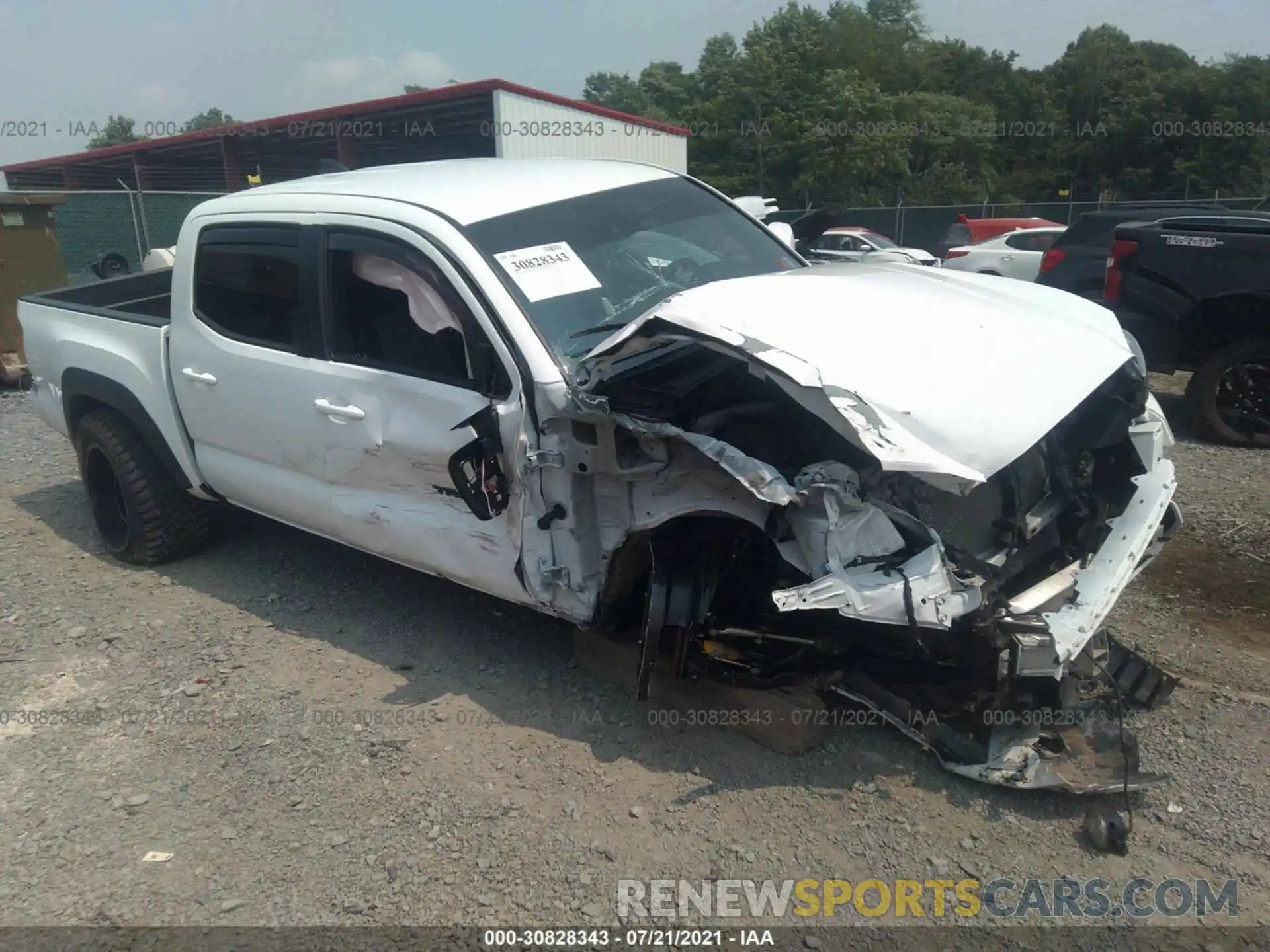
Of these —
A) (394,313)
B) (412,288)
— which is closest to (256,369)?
(394,313)

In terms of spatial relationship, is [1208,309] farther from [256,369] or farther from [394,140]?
[394,140]

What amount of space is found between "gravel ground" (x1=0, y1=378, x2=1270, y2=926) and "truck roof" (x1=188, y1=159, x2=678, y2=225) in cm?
179

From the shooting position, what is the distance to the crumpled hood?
258 cm

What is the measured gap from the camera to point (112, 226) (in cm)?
1517

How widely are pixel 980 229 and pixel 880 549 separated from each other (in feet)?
70.1

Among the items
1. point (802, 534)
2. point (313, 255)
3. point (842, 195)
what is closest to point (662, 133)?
point (842, 195)

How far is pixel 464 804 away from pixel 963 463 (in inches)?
73.5

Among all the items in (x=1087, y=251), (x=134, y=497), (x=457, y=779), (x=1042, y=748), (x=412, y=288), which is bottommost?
(x=457, y=779)

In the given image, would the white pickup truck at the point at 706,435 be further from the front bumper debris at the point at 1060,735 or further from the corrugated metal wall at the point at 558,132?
the corrugated metal wall at the point at 558,132

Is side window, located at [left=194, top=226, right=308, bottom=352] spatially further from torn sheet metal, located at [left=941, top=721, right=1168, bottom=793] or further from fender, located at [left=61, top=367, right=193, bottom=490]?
torn sheet metal, located at [left=941, top=721, right=1168, bottom=793]

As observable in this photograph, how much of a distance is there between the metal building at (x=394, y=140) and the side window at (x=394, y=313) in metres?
12.5

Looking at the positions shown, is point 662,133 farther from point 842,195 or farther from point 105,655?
point 105,655

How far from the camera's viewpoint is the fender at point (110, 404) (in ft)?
15.5

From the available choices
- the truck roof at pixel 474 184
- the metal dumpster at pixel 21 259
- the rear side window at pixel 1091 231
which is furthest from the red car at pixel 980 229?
the truck roof at pixel 474 184
